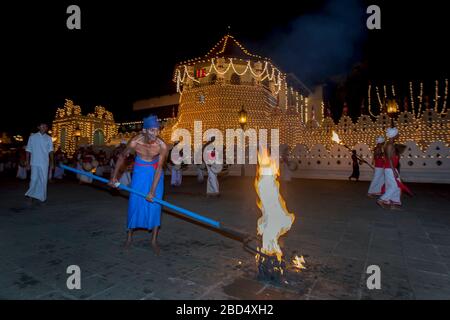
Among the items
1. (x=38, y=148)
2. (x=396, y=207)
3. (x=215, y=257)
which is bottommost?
(x=215, y=257)

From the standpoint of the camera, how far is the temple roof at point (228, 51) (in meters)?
24.8

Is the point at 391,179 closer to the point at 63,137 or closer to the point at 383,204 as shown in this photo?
the point at 383,204

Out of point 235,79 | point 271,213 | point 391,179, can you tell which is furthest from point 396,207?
point 235,79

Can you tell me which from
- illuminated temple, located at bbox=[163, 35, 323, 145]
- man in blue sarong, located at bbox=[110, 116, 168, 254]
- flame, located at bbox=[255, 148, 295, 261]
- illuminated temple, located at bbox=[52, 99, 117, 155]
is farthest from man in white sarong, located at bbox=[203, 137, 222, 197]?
illuminated temple, located at bbox=[52, 99, 117, 155]

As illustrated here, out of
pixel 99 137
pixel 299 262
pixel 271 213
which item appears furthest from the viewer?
pixel 99 137

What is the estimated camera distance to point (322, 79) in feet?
108

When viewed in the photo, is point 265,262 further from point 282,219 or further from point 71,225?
point 71,225

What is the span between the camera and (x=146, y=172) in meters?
3.95

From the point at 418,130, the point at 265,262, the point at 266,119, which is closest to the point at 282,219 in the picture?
the point at 265,262

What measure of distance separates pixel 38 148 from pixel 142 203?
509 cm

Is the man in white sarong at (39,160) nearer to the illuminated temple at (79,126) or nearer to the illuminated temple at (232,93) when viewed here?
the illuminated temple at (232,93)

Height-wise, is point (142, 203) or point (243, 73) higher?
point (243, 73)

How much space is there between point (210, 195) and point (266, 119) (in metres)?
16.6

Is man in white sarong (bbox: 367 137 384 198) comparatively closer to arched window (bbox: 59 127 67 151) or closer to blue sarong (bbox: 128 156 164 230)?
blue sarong (bbox: 128 156 164 230)
